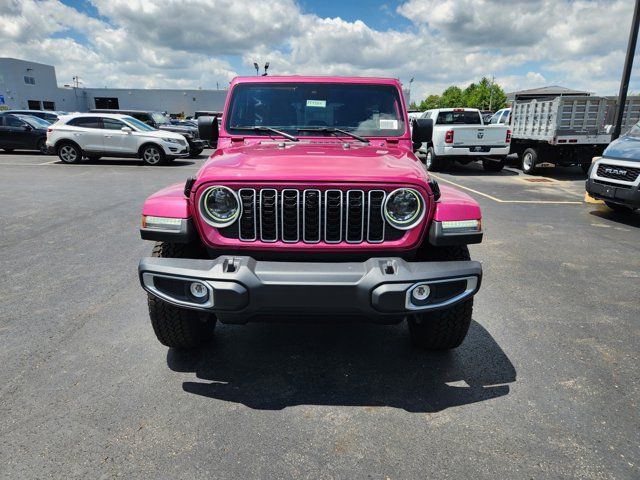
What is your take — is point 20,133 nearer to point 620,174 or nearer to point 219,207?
point 219,207

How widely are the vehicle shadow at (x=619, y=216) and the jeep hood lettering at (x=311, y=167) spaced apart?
6370 millimetres

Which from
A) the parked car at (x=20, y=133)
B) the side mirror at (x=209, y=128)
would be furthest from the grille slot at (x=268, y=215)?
the parked car at (x=20, y=133)

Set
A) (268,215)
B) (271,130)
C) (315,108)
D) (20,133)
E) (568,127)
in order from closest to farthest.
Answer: (268,215) → (271,130) → (315,108) → (568,127) → (20,133)

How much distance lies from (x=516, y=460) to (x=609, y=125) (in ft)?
44.9

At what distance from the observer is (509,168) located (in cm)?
1591

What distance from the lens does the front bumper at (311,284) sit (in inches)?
90.5

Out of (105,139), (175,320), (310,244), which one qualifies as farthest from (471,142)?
(175,320)

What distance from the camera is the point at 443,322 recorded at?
2947mm

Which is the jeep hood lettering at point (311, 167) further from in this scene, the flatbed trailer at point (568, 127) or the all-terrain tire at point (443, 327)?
the flatbed trailer at point (568, 127)

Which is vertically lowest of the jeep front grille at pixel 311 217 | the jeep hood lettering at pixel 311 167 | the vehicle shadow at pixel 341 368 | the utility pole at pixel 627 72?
the vehicle shadow at pixel 341 368

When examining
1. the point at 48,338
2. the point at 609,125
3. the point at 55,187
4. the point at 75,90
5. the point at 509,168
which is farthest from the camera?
the point at 75,90

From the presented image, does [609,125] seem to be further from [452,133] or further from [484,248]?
[484,248]

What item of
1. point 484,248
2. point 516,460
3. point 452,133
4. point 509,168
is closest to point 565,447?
point 516,460

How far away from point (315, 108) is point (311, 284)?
2053 mm
